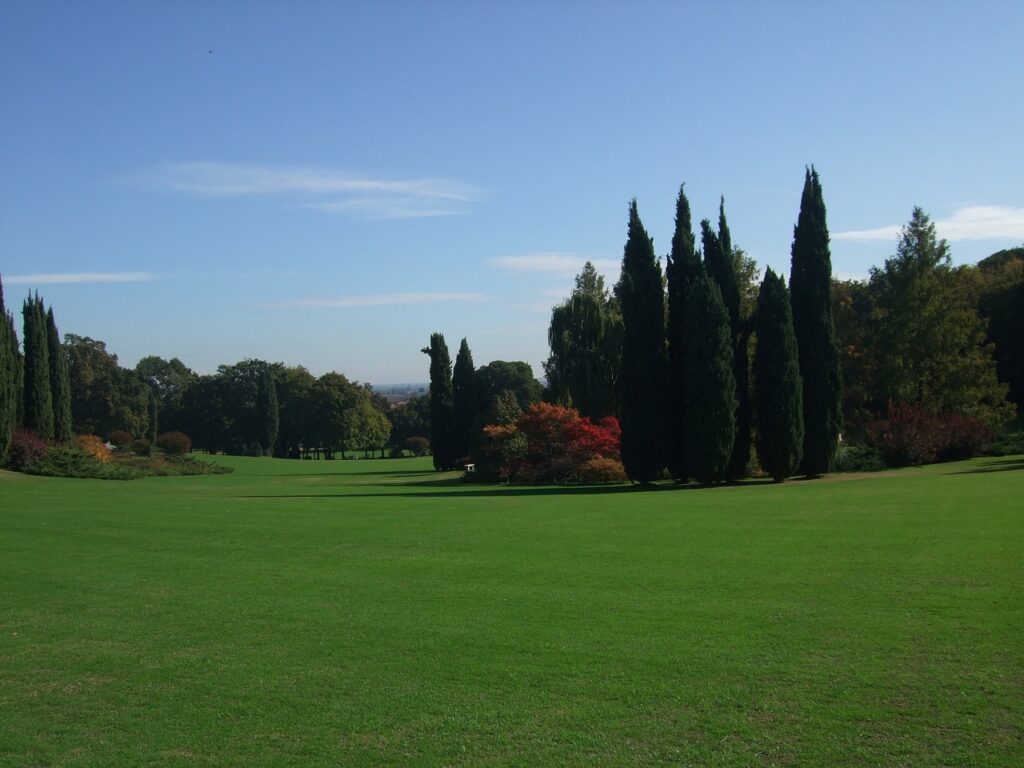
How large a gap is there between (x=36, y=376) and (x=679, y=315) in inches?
1416

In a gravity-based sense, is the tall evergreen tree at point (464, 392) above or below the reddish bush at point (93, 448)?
above

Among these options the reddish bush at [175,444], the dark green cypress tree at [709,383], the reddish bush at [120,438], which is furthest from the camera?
the reddish bush at [120,438]

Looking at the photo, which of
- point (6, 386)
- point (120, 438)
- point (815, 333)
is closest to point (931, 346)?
point (815, 333)

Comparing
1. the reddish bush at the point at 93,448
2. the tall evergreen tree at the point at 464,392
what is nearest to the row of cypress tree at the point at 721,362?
the tall evergreen tree at the point at 464,392

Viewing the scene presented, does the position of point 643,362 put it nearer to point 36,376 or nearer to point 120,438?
point 36,376

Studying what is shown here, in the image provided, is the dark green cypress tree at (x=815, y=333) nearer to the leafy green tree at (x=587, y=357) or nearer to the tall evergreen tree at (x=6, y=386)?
the leafy green tree at (x=587, y=357)

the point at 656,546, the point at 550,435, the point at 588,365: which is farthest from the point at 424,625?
the point at 588,365

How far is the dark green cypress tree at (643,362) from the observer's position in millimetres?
33062

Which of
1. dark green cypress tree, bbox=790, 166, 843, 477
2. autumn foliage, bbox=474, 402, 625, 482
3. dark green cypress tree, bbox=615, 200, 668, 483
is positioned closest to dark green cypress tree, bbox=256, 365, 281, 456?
autumn foliage, bbox=474, 402, 625, 482

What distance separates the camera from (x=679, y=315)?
33.8 metres

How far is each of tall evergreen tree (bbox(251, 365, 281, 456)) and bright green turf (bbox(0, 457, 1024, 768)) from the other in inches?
2673

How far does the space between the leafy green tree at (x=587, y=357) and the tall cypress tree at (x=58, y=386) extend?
95.2 feet

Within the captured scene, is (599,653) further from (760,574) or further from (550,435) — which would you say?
(550,435)

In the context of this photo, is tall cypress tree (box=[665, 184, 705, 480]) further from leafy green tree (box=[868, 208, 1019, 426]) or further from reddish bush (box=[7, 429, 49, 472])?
reddish bush (box=[7, 429, 49, 472])
